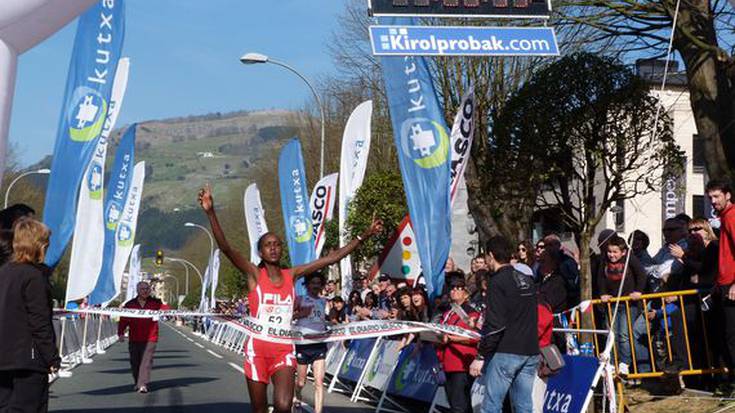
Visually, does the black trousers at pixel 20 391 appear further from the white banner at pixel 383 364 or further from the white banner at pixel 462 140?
the white banner at pixel 462 140

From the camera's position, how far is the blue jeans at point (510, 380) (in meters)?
9.12

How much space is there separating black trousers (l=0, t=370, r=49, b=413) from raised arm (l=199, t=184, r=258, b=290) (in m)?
1.73

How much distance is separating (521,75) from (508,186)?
27.7 ft

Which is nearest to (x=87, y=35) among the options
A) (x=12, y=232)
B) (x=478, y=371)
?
(x=12, y=232)

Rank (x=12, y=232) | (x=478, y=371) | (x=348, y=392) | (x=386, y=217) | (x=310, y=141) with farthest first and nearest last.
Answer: (x=310, y=141), (x=386, y=217), (x=348, y=392), (x=478, y=371), (x=12, y=232)

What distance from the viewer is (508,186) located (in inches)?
981

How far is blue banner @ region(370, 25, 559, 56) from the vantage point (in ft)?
40.8

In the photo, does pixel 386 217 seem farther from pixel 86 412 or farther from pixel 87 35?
pixel 86 412

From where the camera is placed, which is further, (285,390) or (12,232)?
(285,390)

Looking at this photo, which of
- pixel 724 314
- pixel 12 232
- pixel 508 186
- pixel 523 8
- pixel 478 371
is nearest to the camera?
pixel 12 232

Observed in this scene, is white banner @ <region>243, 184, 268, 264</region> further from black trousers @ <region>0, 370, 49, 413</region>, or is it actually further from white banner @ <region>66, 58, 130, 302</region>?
A: black trousers @ <region>0, 370, 49, 413</region>

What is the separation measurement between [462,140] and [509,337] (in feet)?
25.2

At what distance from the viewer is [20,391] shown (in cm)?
762

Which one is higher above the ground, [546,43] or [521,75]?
[521,75]
